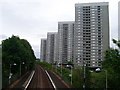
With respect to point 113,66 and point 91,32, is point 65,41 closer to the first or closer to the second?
point 91,32

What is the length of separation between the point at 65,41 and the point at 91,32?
1378 inches

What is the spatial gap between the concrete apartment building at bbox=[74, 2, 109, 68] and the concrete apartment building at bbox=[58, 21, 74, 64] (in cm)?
2672

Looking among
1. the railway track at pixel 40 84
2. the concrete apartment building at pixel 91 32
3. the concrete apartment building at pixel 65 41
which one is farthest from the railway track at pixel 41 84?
the concrete apartment building at pixel 65 41

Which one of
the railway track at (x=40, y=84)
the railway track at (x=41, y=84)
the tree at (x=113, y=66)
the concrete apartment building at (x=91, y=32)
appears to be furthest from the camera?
the concrete apartment building at (x=91, y=32)

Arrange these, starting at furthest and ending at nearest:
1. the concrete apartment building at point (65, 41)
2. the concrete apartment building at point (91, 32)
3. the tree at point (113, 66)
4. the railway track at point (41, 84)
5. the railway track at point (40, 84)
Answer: the concrete apartment building at point (65, 41)
the concrete apartment building at point (91, 32)
the railway track at point (40, 84)
the railway track at point (41, 84)
the tree at point (113, 66)

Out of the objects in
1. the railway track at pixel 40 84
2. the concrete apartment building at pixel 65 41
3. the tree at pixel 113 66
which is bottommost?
the railway track at pixel 40 84

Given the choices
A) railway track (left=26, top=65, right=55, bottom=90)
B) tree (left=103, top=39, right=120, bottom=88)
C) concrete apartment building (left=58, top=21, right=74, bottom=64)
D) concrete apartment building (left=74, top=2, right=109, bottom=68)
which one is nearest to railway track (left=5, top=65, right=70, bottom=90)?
railway track (left=26, top=65, right=55, bottom=90)

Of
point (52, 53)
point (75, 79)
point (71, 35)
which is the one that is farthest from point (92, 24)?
point (75, 79)

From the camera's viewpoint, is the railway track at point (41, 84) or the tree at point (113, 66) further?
the railway track at point (41, 84)

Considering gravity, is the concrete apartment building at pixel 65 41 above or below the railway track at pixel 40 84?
above

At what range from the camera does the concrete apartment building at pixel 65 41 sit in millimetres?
168125

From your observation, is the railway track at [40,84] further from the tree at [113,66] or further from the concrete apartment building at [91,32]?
the concrete apartment building at [91,32]

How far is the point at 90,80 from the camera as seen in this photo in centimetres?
5459

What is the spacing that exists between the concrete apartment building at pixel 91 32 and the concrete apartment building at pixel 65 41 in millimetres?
26725
